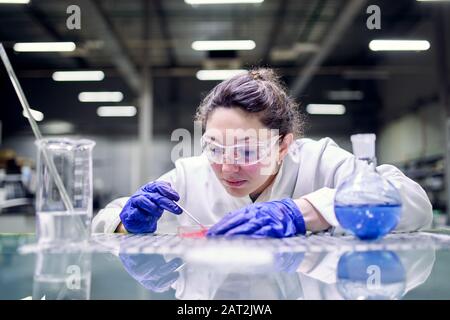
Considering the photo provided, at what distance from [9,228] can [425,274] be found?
13.7 feet

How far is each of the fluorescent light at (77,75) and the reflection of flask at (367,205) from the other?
19.2 feet

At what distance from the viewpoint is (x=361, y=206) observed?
Answer: 69cm

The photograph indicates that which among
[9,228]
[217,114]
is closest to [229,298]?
[217,114]

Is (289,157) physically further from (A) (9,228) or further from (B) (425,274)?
(A) (9,228)

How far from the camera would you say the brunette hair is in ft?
3.77

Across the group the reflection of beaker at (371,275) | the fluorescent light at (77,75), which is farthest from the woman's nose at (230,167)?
the fluorescent light at (77,75)

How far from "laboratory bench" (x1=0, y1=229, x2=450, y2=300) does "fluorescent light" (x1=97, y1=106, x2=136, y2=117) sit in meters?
6.45

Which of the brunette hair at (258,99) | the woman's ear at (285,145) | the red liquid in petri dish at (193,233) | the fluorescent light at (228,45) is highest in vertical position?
the fluorescent light at (228,45)

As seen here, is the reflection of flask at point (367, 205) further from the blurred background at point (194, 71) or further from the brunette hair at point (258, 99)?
the blurred background at point (194, 71)

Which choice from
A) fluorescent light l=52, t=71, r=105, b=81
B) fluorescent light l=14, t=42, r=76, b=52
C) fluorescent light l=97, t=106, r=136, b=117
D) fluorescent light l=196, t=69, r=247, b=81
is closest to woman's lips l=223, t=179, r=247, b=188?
fluorescent light l=196, t=69, r=247, b=81

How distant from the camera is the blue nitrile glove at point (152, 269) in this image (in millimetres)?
431

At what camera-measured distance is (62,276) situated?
1.57 feet

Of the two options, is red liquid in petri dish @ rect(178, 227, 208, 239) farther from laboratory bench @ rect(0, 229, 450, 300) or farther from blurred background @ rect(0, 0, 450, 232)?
blurred background @ rect(0, 0, 450, 232)

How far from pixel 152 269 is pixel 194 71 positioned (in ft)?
20.3
